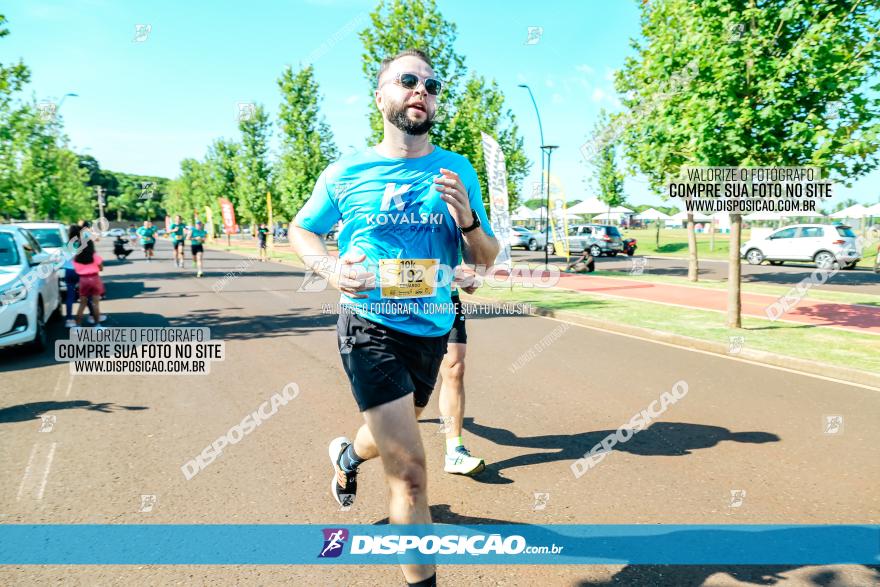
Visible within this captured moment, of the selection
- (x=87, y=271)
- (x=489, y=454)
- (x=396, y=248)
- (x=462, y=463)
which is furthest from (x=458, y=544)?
(x=87, y=271)

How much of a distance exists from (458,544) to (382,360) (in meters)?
1.28

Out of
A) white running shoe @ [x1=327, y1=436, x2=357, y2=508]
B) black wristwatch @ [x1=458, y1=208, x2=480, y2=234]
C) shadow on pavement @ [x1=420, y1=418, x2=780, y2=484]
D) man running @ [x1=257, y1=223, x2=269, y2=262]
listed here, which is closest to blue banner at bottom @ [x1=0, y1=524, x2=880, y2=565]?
white running shoe @ [x1=327, y1=436, x2=357, y2=508]

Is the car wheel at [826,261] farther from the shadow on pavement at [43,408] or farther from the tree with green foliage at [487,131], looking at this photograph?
the shadow on pavement at [43,408]

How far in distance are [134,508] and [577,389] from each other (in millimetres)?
4284

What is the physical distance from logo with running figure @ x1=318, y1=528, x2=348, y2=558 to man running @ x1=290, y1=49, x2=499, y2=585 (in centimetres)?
81

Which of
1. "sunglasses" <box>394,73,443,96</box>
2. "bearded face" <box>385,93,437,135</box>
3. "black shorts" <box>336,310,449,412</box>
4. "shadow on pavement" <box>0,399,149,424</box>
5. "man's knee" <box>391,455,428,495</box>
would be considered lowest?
"shadow on pavement" <box>0,399,149,424</box>

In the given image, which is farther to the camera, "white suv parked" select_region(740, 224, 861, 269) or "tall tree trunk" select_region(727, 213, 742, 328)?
"white suv parked" select_region(740, 224, 861, 269)

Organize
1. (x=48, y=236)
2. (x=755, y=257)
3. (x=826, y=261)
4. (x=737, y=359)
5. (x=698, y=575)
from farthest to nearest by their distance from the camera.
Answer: (x=755, y=257) → (x=826, y=261) → (x=48, y=236) → (x=737, y=359) → (x=698, y=575)

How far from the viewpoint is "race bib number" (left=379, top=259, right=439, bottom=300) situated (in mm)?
2334

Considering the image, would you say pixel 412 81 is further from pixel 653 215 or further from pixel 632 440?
pixel 653 215

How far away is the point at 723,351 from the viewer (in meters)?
7.73

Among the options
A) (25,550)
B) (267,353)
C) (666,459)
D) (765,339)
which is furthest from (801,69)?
(25,550)

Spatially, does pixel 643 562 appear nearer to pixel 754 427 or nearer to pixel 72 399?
pixel 754 427

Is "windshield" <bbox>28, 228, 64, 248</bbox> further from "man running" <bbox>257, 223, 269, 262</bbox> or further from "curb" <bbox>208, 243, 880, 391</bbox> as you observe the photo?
"man running" <bbox>257, 223, 269, 262</bbox>
